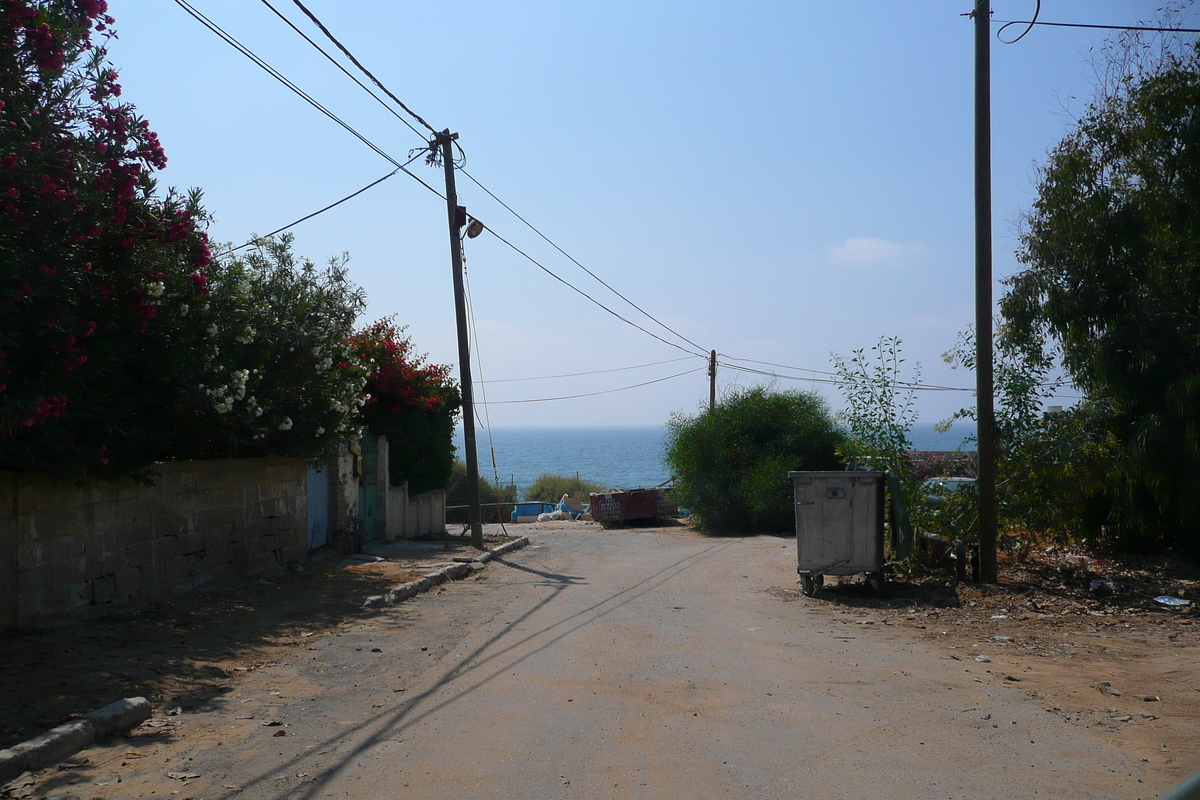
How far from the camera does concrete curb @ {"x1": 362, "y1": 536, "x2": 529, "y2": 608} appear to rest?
1080cm

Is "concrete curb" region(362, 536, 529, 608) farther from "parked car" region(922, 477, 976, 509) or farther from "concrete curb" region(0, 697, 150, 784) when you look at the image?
"parked car" region(922, 477, 976, 509)

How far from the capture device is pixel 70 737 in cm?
506

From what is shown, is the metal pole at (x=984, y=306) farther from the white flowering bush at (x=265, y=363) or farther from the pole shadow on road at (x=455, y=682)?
the white flowering bush at (x=265, y=363)

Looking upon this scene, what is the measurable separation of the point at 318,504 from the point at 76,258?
791 cm

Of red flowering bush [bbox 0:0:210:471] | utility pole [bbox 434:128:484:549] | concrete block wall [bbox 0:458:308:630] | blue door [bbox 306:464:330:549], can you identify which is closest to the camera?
red flowering bush [bbox 0:0:210:471]

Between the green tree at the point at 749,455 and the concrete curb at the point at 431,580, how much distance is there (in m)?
9.64

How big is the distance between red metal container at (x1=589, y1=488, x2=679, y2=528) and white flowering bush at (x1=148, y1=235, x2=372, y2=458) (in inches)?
589

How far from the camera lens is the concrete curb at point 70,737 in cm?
465

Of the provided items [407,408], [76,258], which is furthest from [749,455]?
[76,258]

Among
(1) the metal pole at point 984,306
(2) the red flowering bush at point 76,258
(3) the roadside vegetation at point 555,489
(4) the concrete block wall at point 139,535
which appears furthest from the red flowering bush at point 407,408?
(3) the roadside vegetation at point 555,489

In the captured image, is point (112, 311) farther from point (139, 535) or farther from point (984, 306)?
point (984, 306)

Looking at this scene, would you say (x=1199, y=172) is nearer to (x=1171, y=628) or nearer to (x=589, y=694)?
(x=1171, y=628)

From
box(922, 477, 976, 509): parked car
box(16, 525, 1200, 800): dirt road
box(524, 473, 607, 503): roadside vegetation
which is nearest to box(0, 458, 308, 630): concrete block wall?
box(16, 525, 1200, 800): dirt road

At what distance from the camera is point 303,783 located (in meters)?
4.59
